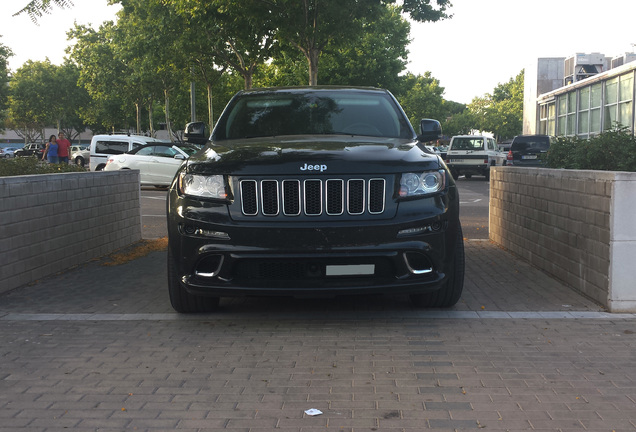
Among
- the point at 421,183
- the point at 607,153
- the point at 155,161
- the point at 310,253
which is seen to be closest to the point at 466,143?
the point at 155,161

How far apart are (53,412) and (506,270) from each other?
5250mm

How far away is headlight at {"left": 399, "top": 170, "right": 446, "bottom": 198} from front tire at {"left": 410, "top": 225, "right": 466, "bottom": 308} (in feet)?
1.46

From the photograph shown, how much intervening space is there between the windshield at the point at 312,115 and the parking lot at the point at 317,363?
1.46 meters

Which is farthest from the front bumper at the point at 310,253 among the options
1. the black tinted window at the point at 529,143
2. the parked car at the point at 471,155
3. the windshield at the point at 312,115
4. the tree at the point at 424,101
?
the tree at the point at 424,101

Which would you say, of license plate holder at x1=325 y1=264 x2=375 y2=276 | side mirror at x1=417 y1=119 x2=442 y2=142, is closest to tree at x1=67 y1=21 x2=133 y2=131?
side mirror at x1=417 y1=119 x2=442 y2=142

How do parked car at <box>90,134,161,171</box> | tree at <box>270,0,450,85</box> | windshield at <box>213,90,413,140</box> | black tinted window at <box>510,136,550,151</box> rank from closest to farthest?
windshield at <box>213,90,413,140</box>
tree at <box>270,0,450,85</box>
parked car at <box>90,134,161,171</box>
black tinted window at <box>510,136,550,151</box>

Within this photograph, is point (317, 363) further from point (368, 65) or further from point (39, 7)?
point (368, 65)

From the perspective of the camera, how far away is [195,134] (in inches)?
280

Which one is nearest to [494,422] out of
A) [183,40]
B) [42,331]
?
[42,331]

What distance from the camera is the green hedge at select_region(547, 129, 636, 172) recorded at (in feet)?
26.6

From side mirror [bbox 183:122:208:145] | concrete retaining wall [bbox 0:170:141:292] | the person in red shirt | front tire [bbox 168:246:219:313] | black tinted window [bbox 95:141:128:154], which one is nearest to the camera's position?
front tire [bbox 168:246:219:313]

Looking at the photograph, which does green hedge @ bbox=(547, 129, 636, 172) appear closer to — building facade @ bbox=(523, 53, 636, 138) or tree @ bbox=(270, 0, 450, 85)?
building facade @ bbox=(523, 53, 636, 138)

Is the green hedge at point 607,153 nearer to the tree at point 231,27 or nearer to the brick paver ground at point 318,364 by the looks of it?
the brick paver ground at point 318,364

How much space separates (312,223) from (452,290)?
1.35m
